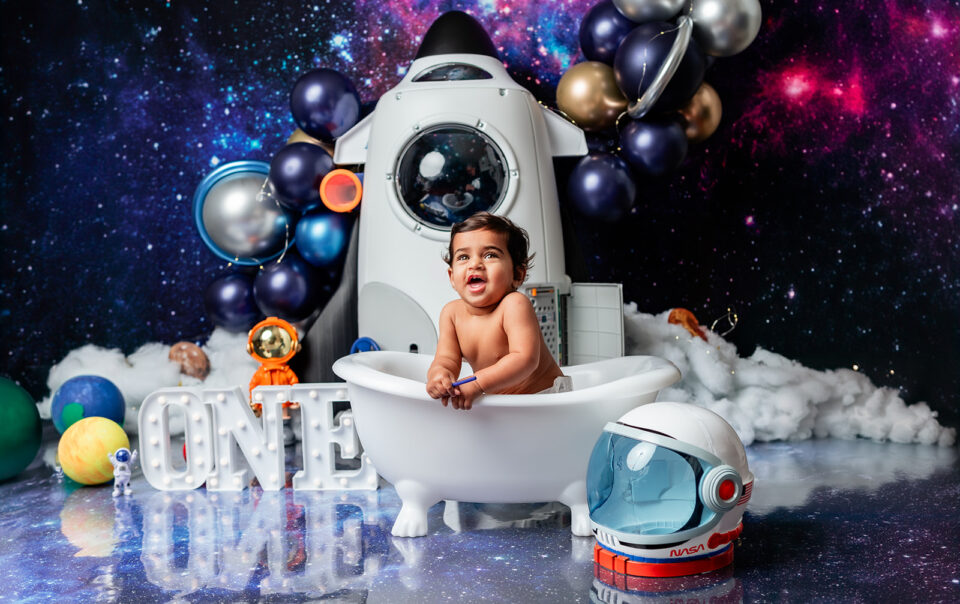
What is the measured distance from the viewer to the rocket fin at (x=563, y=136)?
3.41 metres

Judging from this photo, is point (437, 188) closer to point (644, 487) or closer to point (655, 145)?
point (655, 145)

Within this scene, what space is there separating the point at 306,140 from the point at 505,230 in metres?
1.64

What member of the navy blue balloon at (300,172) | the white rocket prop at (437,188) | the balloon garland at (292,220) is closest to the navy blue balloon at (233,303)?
the balloon garland at (292,220)

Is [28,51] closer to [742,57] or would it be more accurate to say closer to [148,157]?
[148,157]

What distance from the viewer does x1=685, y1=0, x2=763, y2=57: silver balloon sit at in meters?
3.19

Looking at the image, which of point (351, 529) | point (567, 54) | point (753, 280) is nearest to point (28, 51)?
point (567, 54)

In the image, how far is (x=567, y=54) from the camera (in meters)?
3.90

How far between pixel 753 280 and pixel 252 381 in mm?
2091

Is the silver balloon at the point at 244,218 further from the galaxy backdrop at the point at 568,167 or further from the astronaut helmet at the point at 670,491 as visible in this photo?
the astronaut helmet at the point at 670,491

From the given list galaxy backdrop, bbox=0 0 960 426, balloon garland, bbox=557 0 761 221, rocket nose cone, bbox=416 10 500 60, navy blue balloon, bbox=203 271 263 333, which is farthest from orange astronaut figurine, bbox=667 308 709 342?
navy blue balloon, bbox=203 271 263 333

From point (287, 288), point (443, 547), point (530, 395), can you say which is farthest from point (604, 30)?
point (443, 547)

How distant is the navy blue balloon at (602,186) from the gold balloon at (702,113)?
32 centimetres

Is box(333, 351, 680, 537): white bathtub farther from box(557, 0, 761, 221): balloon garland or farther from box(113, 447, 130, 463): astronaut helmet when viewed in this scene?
box(557, 0, 761, 221): balloon garland

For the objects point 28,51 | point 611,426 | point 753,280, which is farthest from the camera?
point 28,51
